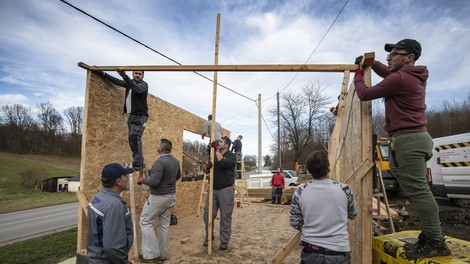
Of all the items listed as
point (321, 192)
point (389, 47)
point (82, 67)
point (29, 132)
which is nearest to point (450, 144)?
point (389, 47)

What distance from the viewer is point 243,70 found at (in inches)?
148

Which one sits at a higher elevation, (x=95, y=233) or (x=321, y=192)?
(x=321, y=192)

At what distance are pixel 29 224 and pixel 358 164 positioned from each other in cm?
1674

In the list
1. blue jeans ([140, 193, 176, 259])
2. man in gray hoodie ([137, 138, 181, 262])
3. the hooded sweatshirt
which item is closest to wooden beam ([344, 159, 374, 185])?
the hooded sweatshirt

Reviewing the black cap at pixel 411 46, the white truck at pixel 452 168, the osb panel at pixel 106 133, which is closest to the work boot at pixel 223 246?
the osb panel at pixel 106 133

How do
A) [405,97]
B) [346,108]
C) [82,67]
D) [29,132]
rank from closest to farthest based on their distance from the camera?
1. [405,97]
2. [346,108]
3. [82,67]
4. [29,132]

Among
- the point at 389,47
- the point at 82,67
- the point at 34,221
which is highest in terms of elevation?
the point at 82,67

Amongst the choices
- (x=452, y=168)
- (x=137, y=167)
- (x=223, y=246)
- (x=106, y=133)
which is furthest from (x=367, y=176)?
(x=452, y=168)

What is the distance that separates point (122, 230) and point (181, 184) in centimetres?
543

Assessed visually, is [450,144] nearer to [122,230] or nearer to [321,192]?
[321,192]

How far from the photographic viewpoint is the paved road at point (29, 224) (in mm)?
11484

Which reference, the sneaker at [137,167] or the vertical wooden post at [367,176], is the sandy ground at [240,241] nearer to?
the sneaker at [137,167]

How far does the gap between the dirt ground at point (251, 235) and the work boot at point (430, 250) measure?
2.24 m

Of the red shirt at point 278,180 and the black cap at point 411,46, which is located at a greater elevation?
the black cap at point 411,46
